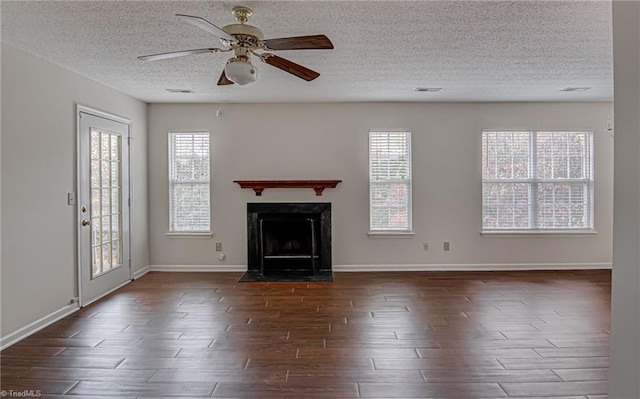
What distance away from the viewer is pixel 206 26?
90.3 inches

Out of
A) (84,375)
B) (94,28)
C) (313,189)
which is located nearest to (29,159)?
(94,28)

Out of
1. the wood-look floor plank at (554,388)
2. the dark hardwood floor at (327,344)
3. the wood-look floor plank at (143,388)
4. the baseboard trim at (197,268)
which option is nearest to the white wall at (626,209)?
the wood-look floor plank at (554,388)

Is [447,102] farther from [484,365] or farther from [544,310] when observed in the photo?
[484,365]

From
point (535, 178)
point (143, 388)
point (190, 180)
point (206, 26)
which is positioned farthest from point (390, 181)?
point (143, 388)

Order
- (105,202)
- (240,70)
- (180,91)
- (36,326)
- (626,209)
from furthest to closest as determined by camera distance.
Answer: (180,91) < (105,202) < (36,326) < (240,70) < (626,209)

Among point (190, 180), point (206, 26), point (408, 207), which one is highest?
point (206, 26)

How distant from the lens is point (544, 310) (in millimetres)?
4160

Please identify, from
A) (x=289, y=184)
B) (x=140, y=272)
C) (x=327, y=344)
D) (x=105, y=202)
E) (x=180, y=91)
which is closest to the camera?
(x=327, y=344)

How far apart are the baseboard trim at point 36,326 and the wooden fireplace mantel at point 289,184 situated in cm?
260

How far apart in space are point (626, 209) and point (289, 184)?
182 inches

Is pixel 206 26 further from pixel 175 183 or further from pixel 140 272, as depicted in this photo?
pixel 140 272

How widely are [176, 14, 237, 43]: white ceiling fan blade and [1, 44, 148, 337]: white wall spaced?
6.74 feet

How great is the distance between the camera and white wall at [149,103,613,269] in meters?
6.02

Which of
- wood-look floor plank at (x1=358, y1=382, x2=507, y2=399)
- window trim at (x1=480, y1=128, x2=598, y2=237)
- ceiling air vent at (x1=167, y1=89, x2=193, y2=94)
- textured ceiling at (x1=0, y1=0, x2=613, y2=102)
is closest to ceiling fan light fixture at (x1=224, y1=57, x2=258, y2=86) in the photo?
textured ceiling at (x1=0, y1=0, x2=613, y2=102)
